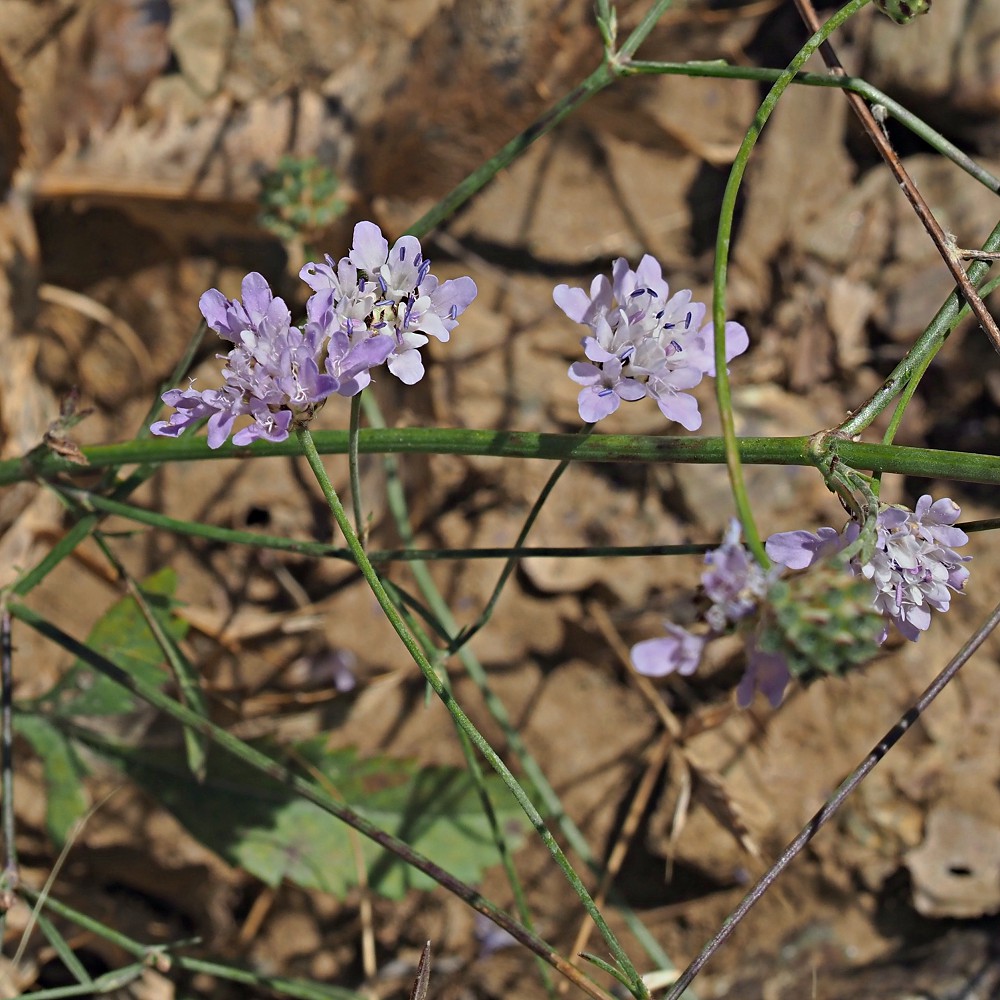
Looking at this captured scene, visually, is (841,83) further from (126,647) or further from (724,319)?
(126,647)

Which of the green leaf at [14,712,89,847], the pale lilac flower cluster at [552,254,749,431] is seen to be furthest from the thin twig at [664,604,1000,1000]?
the green leaf at [14,712,89,847]

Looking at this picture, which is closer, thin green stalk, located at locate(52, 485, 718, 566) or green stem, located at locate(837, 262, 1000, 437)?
green stem, located at locate(837, 262, 1000, 437)

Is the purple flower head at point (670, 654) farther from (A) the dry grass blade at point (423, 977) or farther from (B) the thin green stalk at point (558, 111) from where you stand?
(B) the thin green stalk at point (558, 111)

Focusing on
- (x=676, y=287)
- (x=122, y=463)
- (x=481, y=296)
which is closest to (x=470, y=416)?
(x=481, y=296)

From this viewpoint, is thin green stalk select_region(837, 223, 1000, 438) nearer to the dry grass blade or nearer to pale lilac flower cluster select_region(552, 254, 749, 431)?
pale lilac flower cluster select_region(552, 254, 749, 431)

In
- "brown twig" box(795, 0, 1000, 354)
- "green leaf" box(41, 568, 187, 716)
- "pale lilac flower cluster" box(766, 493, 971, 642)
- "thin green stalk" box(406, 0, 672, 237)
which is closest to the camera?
"pale lilac flower cluster" box(766, 493, 971, 642)

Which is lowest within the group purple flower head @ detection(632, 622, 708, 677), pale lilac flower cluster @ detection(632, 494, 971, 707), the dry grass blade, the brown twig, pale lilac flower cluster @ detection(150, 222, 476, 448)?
the dry grass blade

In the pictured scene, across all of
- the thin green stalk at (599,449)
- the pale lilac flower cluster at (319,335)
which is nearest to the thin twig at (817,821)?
the thin green stalk at (599,449)
